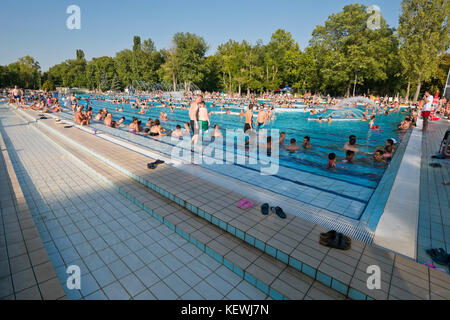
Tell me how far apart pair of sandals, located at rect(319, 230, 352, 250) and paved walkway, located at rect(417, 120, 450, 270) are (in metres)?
0.80

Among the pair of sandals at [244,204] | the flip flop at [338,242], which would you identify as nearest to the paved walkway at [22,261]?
the pair of sandals at [244,204]

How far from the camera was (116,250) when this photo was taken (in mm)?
3047

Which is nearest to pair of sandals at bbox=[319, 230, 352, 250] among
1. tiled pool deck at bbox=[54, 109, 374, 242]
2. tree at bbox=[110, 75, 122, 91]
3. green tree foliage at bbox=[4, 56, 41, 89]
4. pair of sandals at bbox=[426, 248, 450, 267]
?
tiled pool deck at bbox=[54, 109, 374, 242]

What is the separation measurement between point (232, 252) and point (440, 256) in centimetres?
244

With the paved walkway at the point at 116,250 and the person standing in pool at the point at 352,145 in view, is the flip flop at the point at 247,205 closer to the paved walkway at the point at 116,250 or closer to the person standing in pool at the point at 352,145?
the paved walkway at the point at 116,250

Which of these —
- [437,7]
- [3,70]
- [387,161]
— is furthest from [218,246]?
[3,70]

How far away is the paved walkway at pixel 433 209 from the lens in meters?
2.94

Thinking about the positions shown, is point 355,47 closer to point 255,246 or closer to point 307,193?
point 307,193

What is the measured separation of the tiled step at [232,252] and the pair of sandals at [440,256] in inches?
52.5

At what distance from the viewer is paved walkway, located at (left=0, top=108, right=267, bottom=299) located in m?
2.48

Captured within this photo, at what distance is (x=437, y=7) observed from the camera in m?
28.4

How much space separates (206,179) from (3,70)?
79.1 m

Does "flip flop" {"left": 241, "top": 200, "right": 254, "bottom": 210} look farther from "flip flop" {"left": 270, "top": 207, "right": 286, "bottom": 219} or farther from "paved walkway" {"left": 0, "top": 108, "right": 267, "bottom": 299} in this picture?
"paved walkway" {"left": 0, "top": 108, "right": 267, "bottom": 299}
